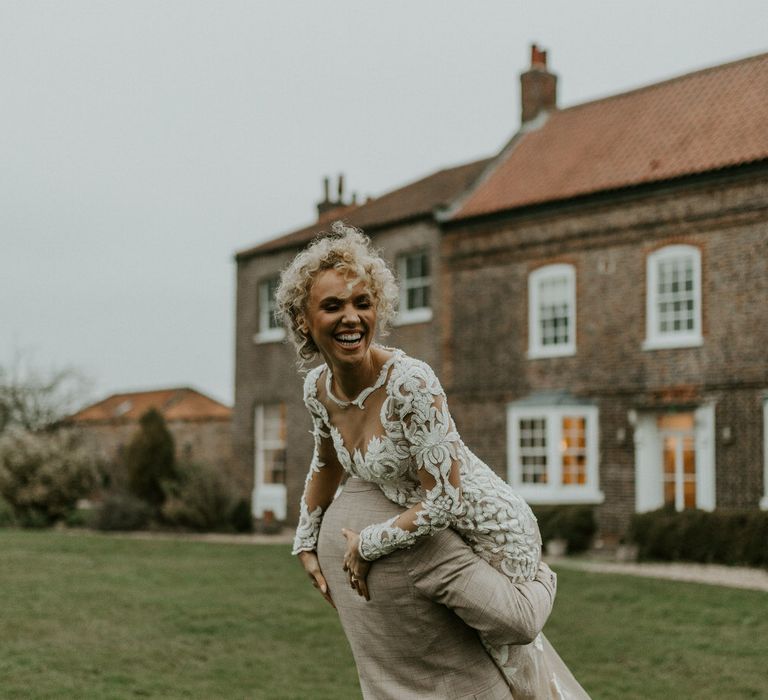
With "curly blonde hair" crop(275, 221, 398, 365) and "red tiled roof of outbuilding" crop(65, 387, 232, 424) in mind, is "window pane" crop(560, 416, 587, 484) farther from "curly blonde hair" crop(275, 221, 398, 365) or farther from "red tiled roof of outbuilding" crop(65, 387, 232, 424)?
"red tiled roof of outbuilding" crop(65, 387, 232, 424)

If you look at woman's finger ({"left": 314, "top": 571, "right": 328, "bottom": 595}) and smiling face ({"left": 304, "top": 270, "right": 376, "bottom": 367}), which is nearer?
smiling face ({"left": 304, "top": 270, "right": 376, "bottom": 367})

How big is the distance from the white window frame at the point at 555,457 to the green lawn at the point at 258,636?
6044 millimetres

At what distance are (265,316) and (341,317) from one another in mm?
23329

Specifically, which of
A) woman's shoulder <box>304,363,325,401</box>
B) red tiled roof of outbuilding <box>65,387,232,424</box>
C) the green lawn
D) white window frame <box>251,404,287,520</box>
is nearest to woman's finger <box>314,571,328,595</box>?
woman's shoulder <box>304,363,325,401</box>

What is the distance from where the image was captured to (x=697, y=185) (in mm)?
18453

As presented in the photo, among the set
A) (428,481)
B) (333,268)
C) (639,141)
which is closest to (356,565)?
(428,481)

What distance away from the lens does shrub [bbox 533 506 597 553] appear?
18750mm

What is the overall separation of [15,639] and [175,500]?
14.8 meters

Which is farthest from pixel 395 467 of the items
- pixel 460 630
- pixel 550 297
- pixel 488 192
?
pixel 488 192

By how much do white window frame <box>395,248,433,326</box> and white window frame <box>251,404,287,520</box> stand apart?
191 inches

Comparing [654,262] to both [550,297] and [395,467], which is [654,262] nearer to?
[550,297]

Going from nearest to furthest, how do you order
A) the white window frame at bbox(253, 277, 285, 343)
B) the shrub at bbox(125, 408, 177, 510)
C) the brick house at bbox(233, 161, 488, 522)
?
the brick house at bbox(233, 161, 488, 522) → the shrub at bbox(125, 408, 177, 510) → the white window frame at bbox(253, 277, 285, 343)

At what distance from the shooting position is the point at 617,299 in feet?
64.3

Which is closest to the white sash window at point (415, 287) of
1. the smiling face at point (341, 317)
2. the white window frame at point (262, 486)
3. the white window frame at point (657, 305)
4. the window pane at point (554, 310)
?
the window pane at point (554, 310)
